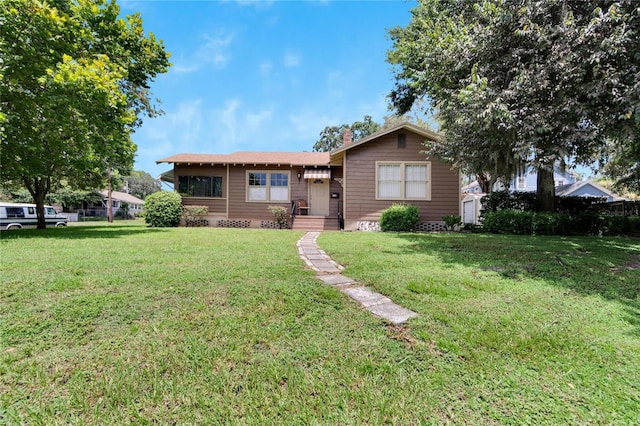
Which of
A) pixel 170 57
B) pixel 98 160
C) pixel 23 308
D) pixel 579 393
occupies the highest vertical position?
pixel 170 57

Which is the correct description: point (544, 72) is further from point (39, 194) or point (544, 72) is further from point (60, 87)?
point (39, 194)

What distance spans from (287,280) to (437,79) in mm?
6696

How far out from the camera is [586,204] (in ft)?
39.6

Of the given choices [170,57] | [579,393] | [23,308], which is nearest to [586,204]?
[579,393]

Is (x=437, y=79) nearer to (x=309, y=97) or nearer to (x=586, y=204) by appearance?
(x=586, y=204)

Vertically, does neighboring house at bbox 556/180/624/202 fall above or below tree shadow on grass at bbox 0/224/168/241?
above

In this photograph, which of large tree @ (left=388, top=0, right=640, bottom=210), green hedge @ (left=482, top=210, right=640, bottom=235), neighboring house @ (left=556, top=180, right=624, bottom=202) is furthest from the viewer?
neighboring house @ (left=556, top=180, right=624, bottom=202)

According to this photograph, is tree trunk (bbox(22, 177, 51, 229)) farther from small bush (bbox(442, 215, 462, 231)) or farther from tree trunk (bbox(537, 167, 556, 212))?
tree trunk (bbox(537, 167, 556, 212))

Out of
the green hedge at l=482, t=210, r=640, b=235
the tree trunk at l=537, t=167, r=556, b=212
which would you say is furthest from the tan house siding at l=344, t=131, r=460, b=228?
the tree trunk at l=537, t=167, r=556, b=212

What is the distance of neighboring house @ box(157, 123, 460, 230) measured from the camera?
41.7ft

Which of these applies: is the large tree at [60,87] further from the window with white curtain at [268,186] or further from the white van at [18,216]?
the white van at [18,216]

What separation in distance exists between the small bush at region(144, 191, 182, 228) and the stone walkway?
988 centimetres

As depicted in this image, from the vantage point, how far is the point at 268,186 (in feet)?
49.2

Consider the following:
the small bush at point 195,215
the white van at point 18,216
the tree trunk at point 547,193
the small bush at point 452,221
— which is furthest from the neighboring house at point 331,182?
the white van at point 18,216
